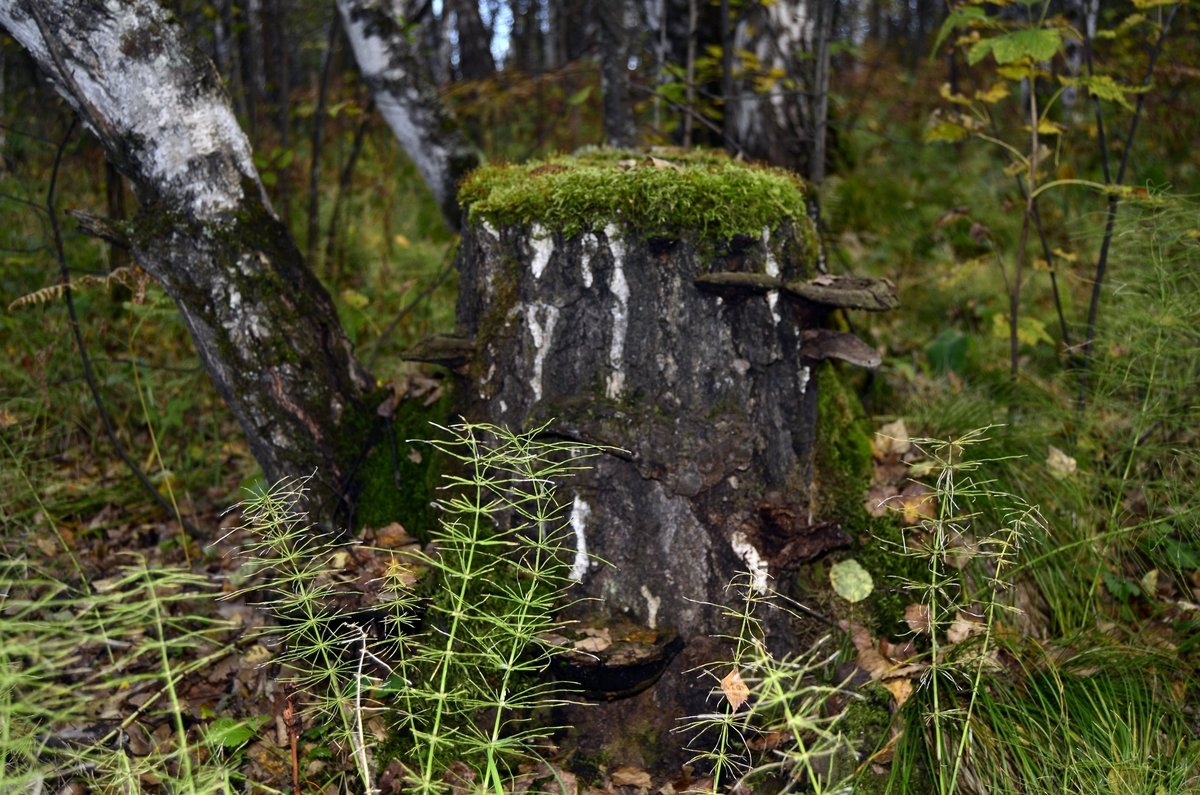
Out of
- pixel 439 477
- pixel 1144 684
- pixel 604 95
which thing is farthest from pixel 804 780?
pixel 604 95

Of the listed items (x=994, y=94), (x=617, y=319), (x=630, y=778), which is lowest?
(x=630, y=778)

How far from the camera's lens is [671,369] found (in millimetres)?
2654

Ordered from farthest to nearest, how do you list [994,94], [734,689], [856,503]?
1. [994,94]
2. [856,503]
3. [734,689]

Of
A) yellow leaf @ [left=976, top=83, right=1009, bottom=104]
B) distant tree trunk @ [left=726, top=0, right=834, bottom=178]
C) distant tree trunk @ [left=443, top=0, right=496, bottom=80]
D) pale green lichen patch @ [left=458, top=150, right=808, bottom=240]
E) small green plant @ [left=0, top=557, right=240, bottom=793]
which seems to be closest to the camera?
small green plant @ [left=0, top=557, right=240, bottom=793]

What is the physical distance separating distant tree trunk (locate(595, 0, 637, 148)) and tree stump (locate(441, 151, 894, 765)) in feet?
7.91

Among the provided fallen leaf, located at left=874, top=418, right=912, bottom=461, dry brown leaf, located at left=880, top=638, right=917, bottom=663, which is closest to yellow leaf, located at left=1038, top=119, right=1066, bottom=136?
fallen leaf, located at left=874, top=418, right=912, bottom=461

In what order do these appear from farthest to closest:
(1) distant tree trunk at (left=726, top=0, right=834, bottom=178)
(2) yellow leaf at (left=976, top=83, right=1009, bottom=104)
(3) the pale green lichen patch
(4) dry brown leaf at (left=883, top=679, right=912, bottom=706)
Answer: (1) distant tree trunk at (left=726, top=0, right=834, bottom=178)
(2) yellow leaf at (left=976, top=83, right=1009, bottom=104)
(3) the pale green lichen patch
(4) dry brown leaf at (left=883, top=679, right=912, bottom=706)

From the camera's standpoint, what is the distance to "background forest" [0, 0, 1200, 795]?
6.70 ft

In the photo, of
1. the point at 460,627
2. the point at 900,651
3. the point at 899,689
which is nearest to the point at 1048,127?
the point at 900,651

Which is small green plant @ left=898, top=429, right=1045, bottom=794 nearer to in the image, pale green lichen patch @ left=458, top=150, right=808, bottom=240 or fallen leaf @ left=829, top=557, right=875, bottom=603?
fallen leaf @ left=829, top=557, right=875, bottom=603

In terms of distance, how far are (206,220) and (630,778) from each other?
2.26 metres

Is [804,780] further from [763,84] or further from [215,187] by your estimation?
[763,84]

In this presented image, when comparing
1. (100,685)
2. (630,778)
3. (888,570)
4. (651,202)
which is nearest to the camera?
(100,685)

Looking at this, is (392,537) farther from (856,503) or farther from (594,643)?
(856,503)
